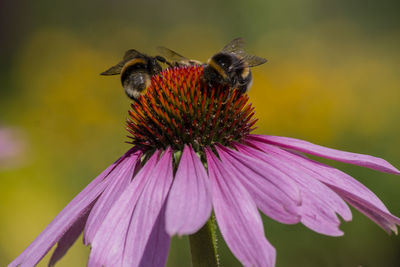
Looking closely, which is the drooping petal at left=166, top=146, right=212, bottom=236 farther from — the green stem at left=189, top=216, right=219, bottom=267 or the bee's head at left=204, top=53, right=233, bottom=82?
the bee's head at left=204, top=53, right=233, bottom=82

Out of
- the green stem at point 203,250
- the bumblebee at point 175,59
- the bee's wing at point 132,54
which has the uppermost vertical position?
the bee's wing at point 132,54

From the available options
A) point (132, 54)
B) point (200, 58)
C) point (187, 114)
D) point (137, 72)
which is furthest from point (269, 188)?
point (200, 58)

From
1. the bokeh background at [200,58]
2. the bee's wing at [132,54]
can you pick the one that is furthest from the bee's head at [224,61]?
the bokeh background at [200,58]

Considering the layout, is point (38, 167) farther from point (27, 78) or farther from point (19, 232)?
point (27, 78)

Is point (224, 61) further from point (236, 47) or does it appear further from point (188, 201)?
point (188, 201)

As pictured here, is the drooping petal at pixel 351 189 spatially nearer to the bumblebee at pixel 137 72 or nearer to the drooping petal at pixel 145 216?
the drooping petal at pixel 145 216

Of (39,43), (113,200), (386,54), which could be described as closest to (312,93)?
(386,54)

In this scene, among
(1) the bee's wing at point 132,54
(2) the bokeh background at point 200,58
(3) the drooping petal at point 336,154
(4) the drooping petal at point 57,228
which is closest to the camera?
(4) the drooping petal at point 57,228
